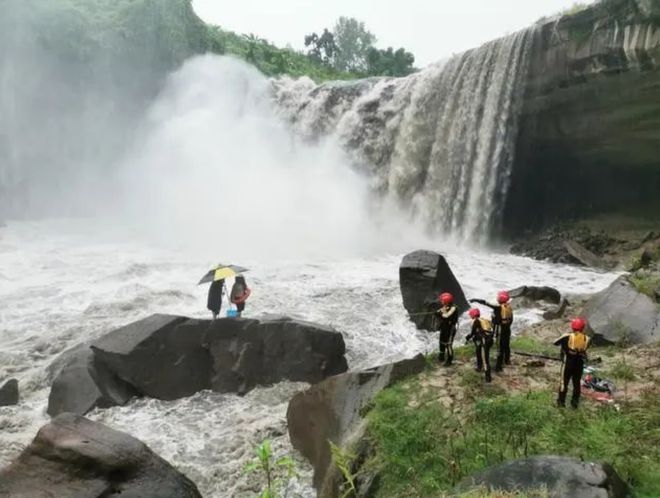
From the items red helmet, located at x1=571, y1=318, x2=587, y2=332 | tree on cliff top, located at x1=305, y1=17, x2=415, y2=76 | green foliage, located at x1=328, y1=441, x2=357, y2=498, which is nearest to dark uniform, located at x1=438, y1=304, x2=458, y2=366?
red helmet, located at x1=571, y1=318, x2=587, y2=332

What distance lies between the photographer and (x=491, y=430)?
631 cm

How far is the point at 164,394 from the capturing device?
9562 millimetres

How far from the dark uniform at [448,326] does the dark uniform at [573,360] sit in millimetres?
1621

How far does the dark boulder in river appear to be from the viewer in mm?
9461

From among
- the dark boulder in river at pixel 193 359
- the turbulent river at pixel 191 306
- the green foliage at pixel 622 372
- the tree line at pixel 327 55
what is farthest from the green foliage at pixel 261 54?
the green foliage at pixel 622 372

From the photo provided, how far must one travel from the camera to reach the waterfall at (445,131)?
869 inches

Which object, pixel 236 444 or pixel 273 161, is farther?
pixel 273 161

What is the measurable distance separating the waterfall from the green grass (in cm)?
1636

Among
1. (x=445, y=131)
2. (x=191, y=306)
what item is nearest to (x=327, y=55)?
(x=445, y=131)

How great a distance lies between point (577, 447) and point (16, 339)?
10.9 metres

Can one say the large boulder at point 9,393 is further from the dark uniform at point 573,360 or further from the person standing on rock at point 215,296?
the dark uniform at point 573,360

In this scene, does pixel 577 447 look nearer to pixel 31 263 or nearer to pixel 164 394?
pixel 164 394

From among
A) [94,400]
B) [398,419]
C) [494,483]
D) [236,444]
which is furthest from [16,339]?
[494,483]

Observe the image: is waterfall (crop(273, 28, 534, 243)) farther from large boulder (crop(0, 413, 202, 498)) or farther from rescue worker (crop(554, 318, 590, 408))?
large boulder (crop(0, 413, 202, 498))
